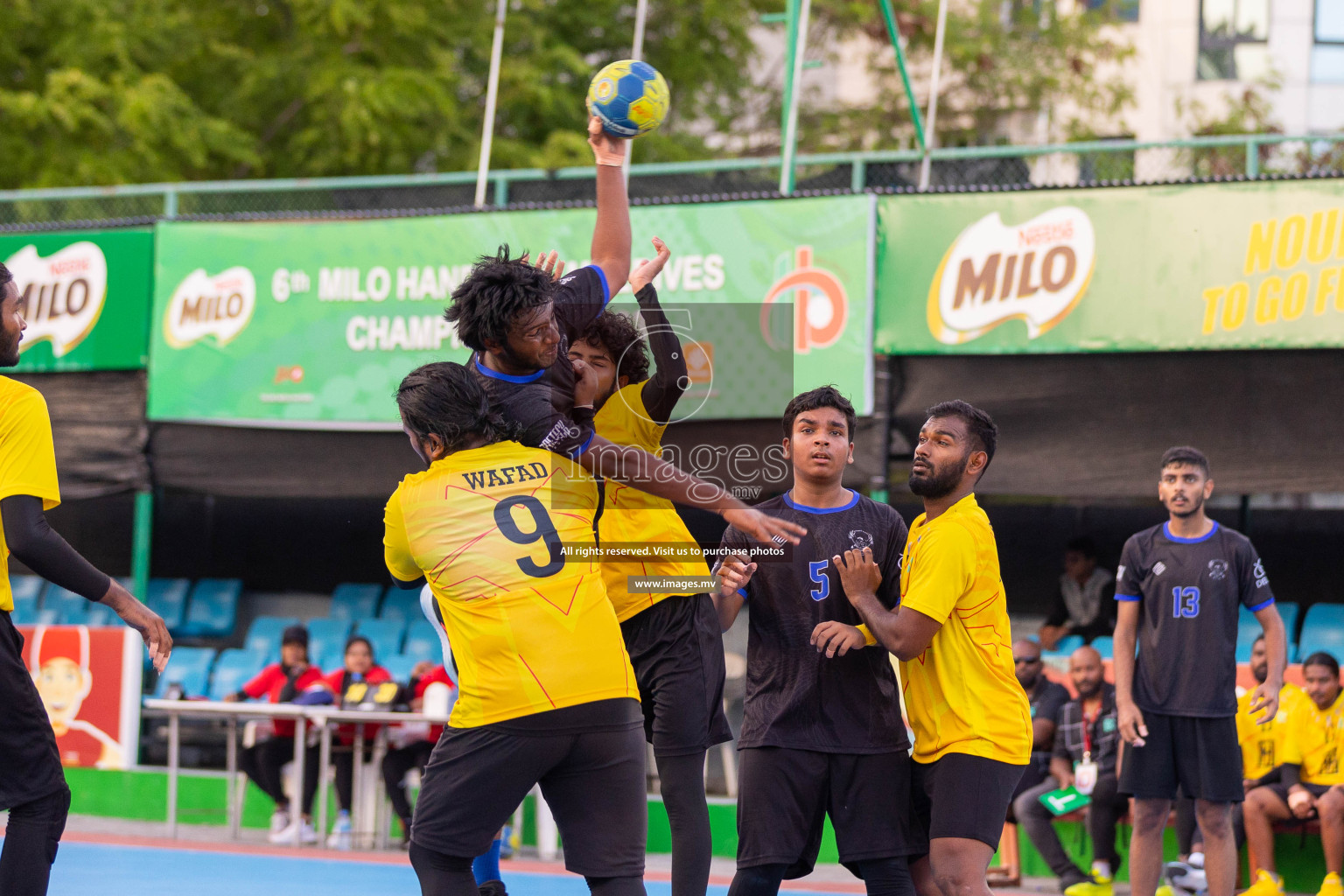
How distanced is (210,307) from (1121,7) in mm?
17949

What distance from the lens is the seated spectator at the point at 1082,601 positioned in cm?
1141

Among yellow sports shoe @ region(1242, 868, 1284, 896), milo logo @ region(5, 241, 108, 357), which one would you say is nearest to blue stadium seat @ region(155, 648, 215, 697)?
milo logo @ region(5, 241, 108, 357)

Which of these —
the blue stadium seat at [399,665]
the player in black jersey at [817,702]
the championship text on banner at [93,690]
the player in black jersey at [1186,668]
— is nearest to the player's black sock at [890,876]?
the player in black jersey at [817,702]

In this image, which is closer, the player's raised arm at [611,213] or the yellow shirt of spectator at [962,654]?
the yellow shirt of spectator at [962,654]

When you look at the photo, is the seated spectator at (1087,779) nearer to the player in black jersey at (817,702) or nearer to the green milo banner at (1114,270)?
the green milo banner at (1114,270)

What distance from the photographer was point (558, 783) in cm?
410

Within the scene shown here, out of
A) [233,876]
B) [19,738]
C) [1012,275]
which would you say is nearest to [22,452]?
[19,738]

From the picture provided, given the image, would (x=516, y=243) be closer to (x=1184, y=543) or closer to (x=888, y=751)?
(x=1184, y=543)

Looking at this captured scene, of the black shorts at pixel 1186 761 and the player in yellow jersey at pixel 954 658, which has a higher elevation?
the player in yellow jersey at pixel 954 658

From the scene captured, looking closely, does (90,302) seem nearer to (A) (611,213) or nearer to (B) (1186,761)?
(A) (611,213)

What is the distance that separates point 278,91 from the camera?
1983 centimetres

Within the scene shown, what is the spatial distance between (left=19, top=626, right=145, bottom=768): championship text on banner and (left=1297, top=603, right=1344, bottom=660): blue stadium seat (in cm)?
866

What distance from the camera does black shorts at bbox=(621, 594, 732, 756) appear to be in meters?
5.31

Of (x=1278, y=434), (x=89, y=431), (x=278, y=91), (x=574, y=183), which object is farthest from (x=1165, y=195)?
(x=278, y=91)
